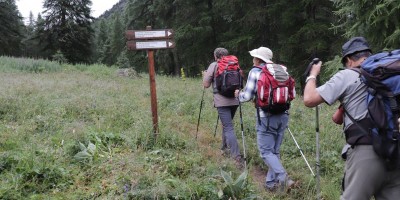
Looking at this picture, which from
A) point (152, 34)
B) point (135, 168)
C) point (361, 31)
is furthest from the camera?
point (361, 31)

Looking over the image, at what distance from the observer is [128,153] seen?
5656mm

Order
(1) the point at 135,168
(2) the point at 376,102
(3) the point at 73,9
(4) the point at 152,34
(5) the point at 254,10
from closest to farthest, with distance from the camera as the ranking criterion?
(2) the point at 376,102
(1) the point at 135,168
(4) the point at 152,34
(5) the point at 254,10
(3) the point at 73,9

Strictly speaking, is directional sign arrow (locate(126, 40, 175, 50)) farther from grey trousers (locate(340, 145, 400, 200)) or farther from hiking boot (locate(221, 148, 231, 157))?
grey trousers (locate(340, 145, 400, 200))

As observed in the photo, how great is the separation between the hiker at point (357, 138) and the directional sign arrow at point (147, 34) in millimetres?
3652

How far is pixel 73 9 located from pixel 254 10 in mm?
22811

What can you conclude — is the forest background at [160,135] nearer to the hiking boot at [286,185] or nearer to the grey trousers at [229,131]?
the hiking boot at [286,185]

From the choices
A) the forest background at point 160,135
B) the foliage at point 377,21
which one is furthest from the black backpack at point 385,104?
the foliage at point 377,21

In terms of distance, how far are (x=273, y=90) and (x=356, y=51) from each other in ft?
5.53

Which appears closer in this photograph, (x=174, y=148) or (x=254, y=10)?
(x=174, y=148)

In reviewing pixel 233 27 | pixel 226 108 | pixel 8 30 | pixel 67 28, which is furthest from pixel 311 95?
pixel 8 30

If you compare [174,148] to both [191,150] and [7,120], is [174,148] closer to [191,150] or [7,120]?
[191,150]

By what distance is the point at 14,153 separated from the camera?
521 centimetres

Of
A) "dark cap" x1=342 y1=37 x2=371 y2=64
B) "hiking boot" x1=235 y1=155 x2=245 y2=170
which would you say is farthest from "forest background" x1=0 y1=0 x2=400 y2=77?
"dark cap" x1=342 y1=37 x2=371 y2=64

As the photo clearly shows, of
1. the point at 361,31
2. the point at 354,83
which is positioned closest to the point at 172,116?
the point at 361,31
